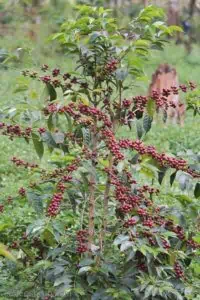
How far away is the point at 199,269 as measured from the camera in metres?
4.22

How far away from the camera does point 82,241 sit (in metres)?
3.79

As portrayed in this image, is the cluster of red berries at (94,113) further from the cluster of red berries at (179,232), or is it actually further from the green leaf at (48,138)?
the cluster of red berries at (179,232)

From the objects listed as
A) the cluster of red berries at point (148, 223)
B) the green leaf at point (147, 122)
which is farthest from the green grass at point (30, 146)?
the cluster of red berries at point (148, 223)

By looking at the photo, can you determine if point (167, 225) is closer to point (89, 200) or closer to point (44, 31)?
point (89, 200)

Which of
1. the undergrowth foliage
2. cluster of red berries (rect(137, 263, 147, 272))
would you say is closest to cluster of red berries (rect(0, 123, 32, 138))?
the undergrowth foliage

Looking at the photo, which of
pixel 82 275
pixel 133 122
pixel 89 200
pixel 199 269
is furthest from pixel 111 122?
pixel 199 269

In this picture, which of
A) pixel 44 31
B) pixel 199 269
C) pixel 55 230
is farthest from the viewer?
pixel 44 31

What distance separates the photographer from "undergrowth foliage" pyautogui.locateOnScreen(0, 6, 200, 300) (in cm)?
359

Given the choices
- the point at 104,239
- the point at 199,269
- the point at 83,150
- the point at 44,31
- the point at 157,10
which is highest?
the point at 157,10

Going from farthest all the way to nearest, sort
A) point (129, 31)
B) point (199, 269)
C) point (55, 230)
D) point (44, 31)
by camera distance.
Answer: point (44, 31)
point (199, 269)
point (129, 31)
point (55, 230)

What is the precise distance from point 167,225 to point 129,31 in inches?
37.5

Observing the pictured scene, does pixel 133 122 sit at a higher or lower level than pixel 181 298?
higher

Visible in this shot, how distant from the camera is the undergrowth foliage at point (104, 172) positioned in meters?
3.59

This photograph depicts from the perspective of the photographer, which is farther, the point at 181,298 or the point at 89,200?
→ the point at 89,200
